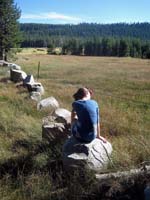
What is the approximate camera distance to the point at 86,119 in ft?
23.5

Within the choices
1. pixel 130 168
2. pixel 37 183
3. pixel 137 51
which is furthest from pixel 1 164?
pixel 137 51

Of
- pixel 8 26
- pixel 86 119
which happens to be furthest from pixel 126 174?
pixel 8 26

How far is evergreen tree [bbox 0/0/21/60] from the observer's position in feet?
182

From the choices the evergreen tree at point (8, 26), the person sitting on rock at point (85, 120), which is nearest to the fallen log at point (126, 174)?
the person sitting on rock at point (85, 120)

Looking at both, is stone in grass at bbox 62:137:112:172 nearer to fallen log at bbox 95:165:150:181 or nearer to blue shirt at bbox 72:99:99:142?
blue shirt at bbox 72:99:99:142

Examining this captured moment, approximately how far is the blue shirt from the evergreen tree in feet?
163

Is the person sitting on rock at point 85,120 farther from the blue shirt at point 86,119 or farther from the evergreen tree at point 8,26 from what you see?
the evergreen tree at point 8,26

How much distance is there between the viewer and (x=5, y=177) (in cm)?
658

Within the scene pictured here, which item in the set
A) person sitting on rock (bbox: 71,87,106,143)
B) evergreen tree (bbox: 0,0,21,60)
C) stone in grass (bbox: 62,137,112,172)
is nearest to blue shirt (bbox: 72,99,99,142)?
person sitting on rock (bbox: 71,87,106,143)

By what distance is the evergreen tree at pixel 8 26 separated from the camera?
55503mm

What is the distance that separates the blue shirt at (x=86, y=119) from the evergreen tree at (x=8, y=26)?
49656 mm

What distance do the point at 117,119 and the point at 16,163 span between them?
17.2 feet

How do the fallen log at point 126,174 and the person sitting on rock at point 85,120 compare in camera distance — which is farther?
the person sitting on rock at point 85,120

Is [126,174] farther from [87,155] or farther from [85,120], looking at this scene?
[85,120]
